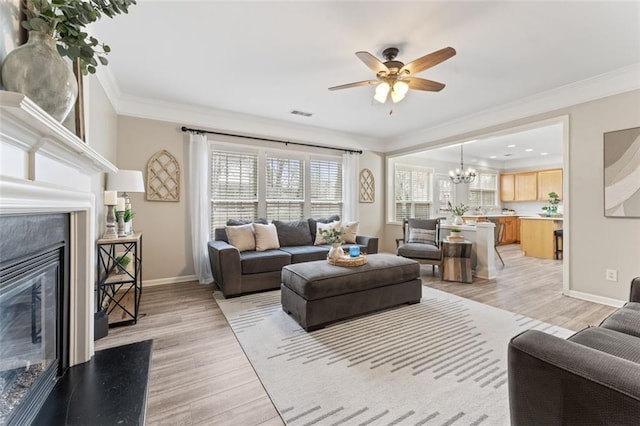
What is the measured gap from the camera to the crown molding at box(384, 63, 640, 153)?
2963mm

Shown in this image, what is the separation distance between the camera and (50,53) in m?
1.10

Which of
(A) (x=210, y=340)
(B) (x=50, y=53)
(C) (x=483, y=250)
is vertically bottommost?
(A) (x=210, y=340)

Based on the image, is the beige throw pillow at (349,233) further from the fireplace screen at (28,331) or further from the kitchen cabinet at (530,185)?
the kitchen cabinet at (530,185)

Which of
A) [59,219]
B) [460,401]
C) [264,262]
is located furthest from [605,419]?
[264,262]

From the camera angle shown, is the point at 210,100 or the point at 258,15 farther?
the point at 210,100

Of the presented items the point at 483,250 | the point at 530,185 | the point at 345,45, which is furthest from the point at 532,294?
the point at 530,185

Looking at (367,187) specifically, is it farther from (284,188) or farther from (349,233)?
(284,188)

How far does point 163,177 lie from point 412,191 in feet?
18.1

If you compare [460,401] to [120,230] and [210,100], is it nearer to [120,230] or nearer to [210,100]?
[120,230]

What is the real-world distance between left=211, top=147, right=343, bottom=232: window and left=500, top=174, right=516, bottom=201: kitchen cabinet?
21.1 feet

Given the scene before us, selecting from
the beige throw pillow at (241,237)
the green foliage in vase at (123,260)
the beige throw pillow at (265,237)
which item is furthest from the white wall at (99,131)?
the beige throw pillow at (265,237)

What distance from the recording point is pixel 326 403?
1.55 m

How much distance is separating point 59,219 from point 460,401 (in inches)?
96.1

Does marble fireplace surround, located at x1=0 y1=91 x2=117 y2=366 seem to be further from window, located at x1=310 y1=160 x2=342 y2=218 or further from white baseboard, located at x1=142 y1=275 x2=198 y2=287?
window, located at x1=310 y1=160 x2=342 y2=218
